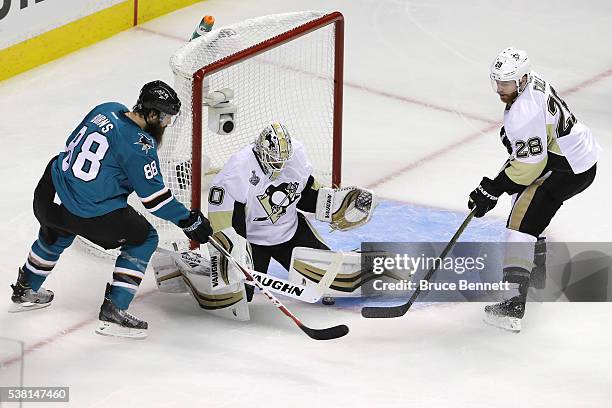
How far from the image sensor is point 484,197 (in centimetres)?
525

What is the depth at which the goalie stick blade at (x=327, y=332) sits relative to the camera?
5.12 meters

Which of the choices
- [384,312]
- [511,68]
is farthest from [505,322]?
[511,68]

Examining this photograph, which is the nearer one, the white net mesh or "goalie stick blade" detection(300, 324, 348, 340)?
"goalie stick blade" detection(300, 324, 348, 340)

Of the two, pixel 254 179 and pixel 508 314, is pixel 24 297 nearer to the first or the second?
pixel 254 179

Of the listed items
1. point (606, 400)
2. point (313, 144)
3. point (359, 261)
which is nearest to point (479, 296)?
point (359, 261)

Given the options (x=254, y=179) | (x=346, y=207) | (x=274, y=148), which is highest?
(x=274, y=148)

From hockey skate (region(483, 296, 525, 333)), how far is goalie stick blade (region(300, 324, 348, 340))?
57cm

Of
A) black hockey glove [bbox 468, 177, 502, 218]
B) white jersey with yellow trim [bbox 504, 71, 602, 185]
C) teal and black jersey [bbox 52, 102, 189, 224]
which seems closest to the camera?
teal and black jersey [bbox 52, 102, 189, 224]

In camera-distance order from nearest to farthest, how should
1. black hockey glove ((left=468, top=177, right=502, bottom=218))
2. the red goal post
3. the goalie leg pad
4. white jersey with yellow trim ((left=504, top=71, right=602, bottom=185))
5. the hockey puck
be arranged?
white jersey with yellow trim ((left=504, top=71, right=602, bottom=185)) < black hockey glove ((left=468, top=177, right=502, bottom=218)) < the goalie leg pad < the hockey puck < the red goal post

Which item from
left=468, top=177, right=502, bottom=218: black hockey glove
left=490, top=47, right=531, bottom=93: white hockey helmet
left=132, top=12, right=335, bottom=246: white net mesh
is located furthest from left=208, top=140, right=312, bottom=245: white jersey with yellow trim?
left=490, top=47, right=531, bottom=93: white hockey helmet

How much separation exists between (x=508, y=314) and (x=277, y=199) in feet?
3.00

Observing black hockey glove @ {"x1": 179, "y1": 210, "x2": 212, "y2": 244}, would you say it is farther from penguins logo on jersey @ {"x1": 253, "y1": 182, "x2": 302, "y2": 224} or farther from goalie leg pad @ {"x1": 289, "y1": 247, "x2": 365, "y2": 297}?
goalie leg pad @ {"x1": 289, "y1": 247, "x2": 365, "y2": 297}

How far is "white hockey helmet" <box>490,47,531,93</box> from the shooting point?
5.14 metres
